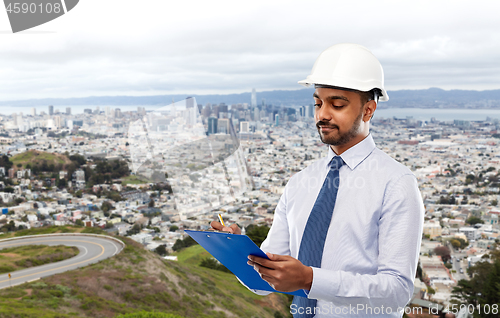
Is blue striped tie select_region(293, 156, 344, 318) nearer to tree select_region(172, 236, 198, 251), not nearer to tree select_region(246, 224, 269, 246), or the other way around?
tree select_region(246, 224, 269, 246)

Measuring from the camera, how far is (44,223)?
83.5 feet

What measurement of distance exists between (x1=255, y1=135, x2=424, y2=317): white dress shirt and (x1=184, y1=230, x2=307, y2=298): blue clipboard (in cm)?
14

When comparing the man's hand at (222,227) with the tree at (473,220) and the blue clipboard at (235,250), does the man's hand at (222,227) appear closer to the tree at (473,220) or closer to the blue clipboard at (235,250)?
the blue clipboard at (235,250)

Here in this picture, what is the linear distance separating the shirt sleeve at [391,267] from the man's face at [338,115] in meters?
0.16

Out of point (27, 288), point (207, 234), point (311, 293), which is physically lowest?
point (27, 288)

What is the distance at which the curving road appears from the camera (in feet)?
35.9

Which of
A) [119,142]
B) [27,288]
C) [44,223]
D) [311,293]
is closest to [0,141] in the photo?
[119,142]

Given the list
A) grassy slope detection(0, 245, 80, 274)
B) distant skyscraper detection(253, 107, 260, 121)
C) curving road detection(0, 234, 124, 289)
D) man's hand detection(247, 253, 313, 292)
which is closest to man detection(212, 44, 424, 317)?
man's hand detection(247, 253, 313, 292)

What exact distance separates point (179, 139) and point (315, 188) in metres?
2.36

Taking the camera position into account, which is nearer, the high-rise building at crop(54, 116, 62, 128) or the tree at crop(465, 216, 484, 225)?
the tree at crop(465, 216, 484, 225)

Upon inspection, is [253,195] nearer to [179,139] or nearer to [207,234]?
[179,139]

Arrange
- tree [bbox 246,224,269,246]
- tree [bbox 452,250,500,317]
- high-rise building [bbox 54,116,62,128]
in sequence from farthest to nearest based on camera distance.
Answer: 1. high-rise building [bbox 54,116,62,128]
2. tree [bbox 452,250,500,317]
3. tree [bbox 246,224,269,246]

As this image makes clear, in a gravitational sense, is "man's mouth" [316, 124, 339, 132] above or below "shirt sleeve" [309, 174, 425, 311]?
above
